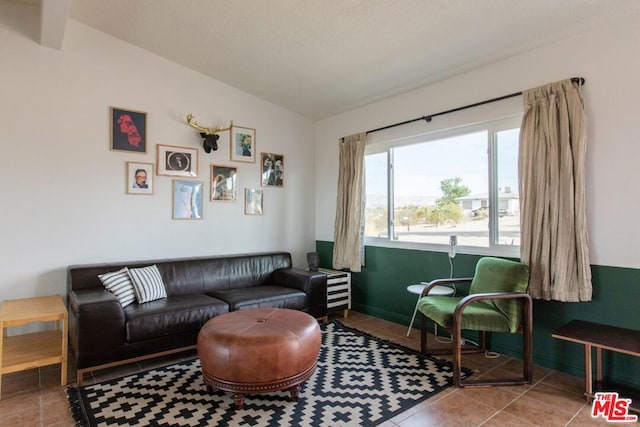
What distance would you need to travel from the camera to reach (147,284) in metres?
3.21

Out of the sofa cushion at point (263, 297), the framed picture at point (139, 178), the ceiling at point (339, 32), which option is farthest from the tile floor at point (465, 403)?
the ceiling at point (339, 32)

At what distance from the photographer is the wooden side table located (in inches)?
96.4

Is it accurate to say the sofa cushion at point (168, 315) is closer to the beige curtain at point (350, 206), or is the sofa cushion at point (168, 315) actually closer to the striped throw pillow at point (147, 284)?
the striped throw pillow at point (147, 284)

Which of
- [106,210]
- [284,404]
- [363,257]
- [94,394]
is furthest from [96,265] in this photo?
[363,257]

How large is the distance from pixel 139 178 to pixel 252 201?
1.34 metres

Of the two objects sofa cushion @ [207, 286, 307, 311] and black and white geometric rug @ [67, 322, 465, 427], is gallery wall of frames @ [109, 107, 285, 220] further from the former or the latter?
black and white geometric rug @ [67, 322, 465, 427]

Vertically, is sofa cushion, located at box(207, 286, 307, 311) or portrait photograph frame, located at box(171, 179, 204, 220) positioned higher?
portrait photograph frame, located at box(171, 179, 204, 220)

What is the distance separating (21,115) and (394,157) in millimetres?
3729

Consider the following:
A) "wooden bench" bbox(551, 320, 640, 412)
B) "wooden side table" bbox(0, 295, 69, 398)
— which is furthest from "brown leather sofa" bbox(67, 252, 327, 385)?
"wooden bench" bbox(551, 320, 640, 412)

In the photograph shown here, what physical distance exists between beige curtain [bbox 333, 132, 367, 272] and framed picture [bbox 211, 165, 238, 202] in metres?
1.34

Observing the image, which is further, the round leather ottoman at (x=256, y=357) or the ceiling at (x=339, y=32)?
the ceiling at (x=339, y=32)

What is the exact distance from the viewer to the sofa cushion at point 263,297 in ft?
10.9

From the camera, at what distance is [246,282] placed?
4051 millimetres

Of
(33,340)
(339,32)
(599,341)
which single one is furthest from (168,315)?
(599,341)
